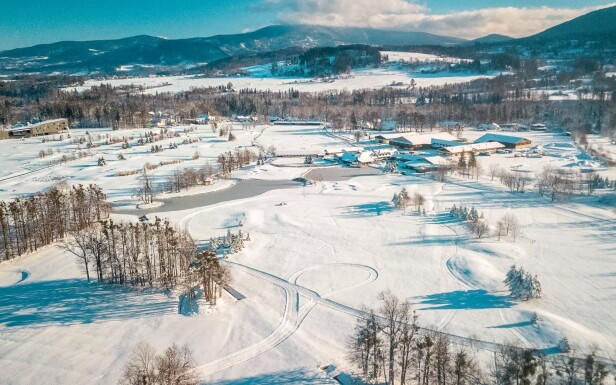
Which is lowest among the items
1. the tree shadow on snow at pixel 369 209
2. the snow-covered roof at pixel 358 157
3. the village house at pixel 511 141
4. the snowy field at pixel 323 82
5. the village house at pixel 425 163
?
the tree shadow on snow at pixel 369 209

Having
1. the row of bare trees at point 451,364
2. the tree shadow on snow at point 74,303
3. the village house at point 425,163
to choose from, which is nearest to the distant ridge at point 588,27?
the village house at point 425,163

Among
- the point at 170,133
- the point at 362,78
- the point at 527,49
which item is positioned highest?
the point at 527,49

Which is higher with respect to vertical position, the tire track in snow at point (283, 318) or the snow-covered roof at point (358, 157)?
the snow-covered roof at point (358, 157)

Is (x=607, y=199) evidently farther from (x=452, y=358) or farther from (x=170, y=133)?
(x=170, y=133)

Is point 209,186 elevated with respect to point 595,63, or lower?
lower

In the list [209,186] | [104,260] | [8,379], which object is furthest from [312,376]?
[209,186]

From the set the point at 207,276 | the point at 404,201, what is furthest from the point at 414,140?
the point at 207,276

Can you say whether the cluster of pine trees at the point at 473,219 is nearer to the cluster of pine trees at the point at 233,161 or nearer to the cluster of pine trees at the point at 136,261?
the cluster of pine trees at the point at 136,261

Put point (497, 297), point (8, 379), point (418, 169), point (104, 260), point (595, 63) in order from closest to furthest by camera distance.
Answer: point (8, 379) < point (497, 297) < point (104, 260) < point (418, 169) < point (595, 63)
